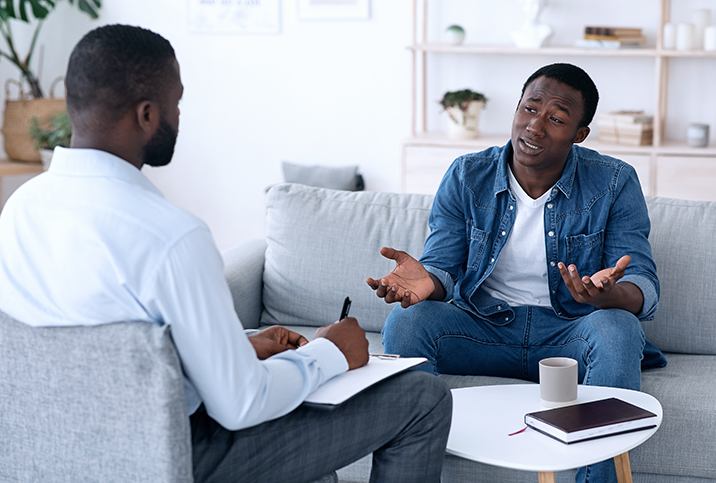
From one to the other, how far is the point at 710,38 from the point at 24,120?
345cm

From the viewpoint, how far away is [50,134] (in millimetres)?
4195

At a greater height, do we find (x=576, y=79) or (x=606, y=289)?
(x=576, y=79)

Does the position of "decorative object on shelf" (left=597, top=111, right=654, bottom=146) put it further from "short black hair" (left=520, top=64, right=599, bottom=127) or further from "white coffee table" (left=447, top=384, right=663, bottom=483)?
"white coffee table" (left=447, top=384, right=663, bottom=483)

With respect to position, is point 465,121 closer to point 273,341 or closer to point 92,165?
point 273,341

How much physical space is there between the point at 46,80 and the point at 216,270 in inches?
157

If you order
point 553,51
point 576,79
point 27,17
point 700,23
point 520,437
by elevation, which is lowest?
point 520,437

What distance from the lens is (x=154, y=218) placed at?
3.56ft

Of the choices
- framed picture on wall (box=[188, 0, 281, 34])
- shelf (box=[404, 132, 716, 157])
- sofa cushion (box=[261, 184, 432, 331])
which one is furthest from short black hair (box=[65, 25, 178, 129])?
framed picture on wall (box=[188, 0, 281, 34])

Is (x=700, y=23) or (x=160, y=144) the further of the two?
(x=700, y=23)

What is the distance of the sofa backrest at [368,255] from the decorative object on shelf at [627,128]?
1.54 meters

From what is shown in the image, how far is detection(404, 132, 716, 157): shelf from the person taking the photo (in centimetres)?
356

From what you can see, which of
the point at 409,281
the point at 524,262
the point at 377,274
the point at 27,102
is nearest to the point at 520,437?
the point at 409,281

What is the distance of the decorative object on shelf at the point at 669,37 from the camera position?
361cm

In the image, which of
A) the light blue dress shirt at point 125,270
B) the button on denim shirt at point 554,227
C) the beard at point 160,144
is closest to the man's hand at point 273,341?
the light blue dress shirt at point 125,270
